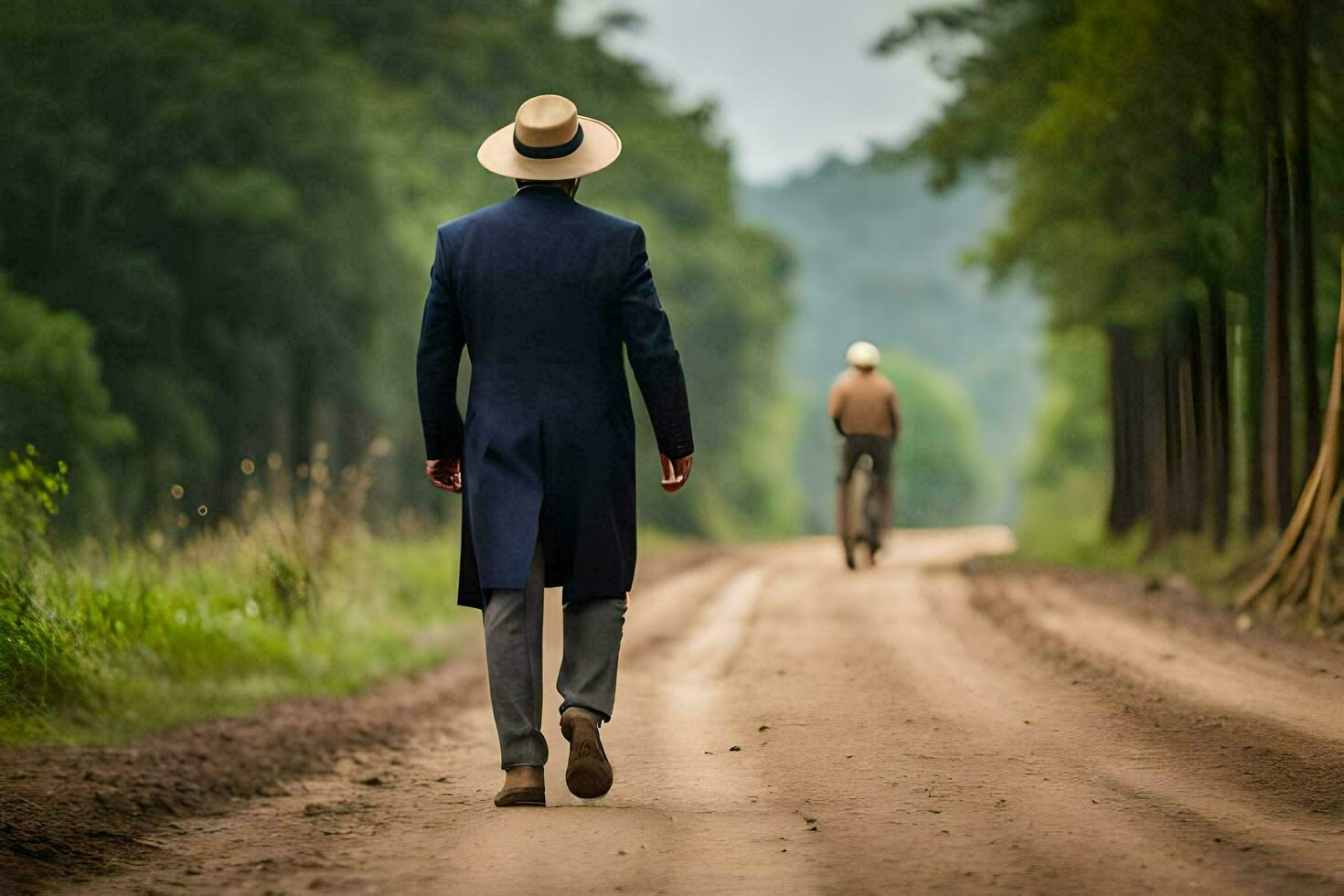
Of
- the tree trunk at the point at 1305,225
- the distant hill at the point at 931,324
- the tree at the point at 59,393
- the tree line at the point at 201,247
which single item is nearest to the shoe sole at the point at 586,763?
the tree line at the point at 201,247

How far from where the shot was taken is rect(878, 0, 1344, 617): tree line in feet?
52.9

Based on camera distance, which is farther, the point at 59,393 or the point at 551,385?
the point at 59,393

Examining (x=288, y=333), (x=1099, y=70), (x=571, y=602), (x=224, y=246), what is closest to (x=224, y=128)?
(x=224, y=246)

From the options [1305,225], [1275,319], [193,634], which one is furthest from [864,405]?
[193,634]

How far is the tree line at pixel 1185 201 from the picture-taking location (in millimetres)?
16109

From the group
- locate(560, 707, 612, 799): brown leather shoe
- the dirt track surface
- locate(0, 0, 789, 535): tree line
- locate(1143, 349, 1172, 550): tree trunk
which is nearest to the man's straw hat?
the dirt track surface

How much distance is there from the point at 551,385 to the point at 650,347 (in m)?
0.39

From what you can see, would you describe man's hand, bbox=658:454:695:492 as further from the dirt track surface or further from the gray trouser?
the dirt track surface

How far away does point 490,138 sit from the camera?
6.24m

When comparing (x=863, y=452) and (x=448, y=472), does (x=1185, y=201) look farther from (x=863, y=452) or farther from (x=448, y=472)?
(x=448, y=472)

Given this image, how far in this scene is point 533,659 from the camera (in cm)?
585

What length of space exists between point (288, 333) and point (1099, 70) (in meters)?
11.7

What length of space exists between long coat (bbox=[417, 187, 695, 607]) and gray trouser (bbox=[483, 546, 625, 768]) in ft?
0.22

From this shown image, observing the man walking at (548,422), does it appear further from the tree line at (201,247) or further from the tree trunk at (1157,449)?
the tree trunk at (1157,449)
